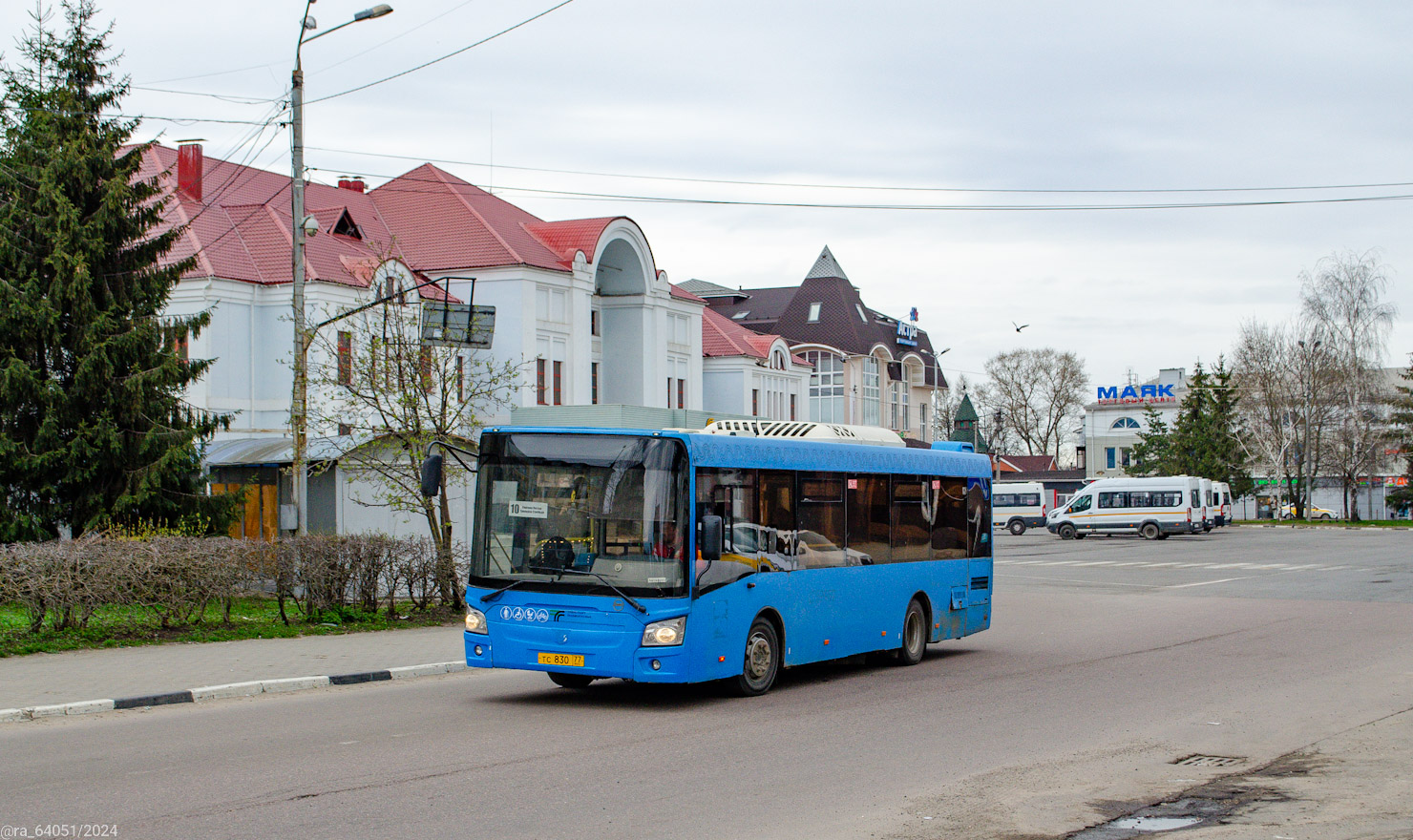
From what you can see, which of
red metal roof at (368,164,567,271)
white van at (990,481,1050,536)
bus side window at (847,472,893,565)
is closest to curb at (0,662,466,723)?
bus side window at (847,472,893,565)

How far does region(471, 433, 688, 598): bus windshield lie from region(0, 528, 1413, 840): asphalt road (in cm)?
119

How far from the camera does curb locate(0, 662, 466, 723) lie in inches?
429

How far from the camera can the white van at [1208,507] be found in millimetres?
59656

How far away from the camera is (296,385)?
19172mm

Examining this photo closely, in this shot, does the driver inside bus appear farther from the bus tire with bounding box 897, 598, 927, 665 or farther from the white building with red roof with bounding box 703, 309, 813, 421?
the white building with red roof with bounding box 703, 309, 813, 421

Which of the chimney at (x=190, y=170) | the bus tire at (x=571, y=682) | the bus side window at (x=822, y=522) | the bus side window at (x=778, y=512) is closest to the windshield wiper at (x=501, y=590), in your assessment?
the bus tire at (x=571, y=682)

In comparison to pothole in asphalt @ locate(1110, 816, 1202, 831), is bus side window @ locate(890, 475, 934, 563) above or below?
above

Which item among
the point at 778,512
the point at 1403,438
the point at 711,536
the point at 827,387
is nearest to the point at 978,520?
the point at 778,512

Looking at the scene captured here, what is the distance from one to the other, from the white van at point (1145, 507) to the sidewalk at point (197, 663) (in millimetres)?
47383

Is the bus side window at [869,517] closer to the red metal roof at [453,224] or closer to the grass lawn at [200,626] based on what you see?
the grass lawn at [200,626]

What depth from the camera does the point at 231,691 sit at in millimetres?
12281

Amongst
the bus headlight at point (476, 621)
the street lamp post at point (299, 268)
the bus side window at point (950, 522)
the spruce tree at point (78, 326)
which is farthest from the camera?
the spruce tree at point (78, 326)

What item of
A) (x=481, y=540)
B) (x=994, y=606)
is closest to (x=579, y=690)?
(x=481, y=540)

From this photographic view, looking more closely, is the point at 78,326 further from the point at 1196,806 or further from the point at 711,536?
the point at 1196,806
